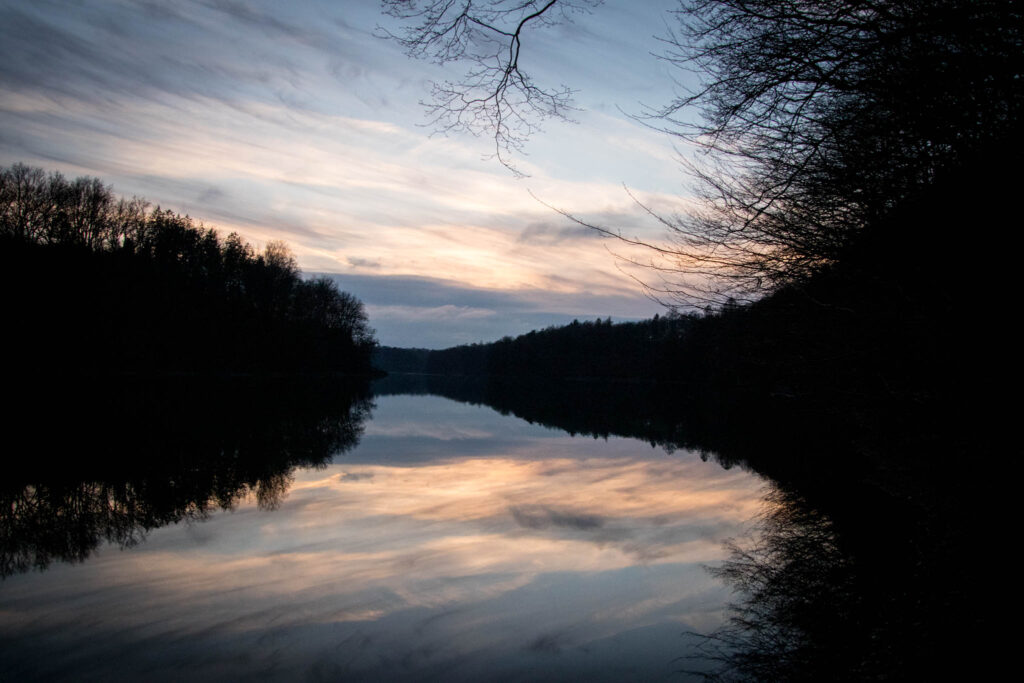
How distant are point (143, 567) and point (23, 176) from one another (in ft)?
127

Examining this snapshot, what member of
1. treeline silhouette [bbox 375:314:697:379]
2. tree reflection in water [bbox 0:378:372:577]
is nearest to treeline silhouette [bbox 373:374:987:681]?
tree reflection in water [bbox 0:378:372:577]

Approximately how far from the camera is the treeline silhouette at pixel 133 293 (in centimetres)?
3366

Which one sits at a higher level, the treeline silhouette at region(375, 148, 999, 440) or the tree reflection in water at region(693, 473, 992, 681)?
the treeline silhouette at region(375, 148, 999, 440)

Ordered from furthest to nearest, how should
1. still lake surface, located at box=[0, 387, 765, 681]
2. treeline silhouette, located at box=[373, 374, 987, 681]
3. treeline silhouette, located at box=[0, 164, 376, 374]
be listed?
treeline silhouette, located at box=[0, 164, 376, 374], treeline silhouette, located at box=[373, 374, 987, 681], still lake surface, located at box=[0, 387, 765, 681]

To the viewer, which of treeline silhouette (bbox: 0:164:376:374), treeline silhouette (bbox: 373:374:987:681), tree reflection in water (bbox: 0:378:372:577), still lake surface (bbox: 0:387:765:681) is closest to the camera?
still lake surface (bbox: 0:387:765:681)

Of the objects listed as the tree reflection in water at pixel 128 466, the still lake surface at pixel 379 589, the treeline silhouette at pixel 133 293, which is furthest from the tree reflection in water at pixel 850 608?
the treeline silhouette at pixel 133 293

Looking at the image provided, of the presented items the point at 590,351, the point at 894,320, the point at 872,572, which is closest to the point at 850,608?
the point at 872,572

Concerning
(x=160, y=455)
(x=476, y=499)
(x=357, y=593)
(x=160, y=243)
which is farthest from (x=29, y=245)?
(x=357, y=593)

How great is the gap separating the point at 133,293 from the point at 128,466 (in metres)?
40.4

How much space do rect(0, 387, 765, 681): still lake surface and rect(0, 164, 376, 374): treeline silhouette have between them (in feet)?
105

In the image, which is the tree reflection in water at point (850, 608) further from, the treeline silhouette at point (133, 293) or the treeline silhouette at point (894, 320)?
the treeline silhouette at point (133, 293)

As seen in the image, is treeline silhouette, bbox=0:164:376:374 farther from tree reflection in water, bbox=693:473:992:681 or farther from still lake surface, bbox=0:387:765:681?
tree reflection in water, bbox=693:473:992:681

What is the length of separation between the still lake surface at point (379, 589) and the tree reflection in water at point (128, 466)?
121 millimetres

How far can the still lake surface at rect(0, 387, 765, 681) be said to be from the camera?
4070 millimetres
